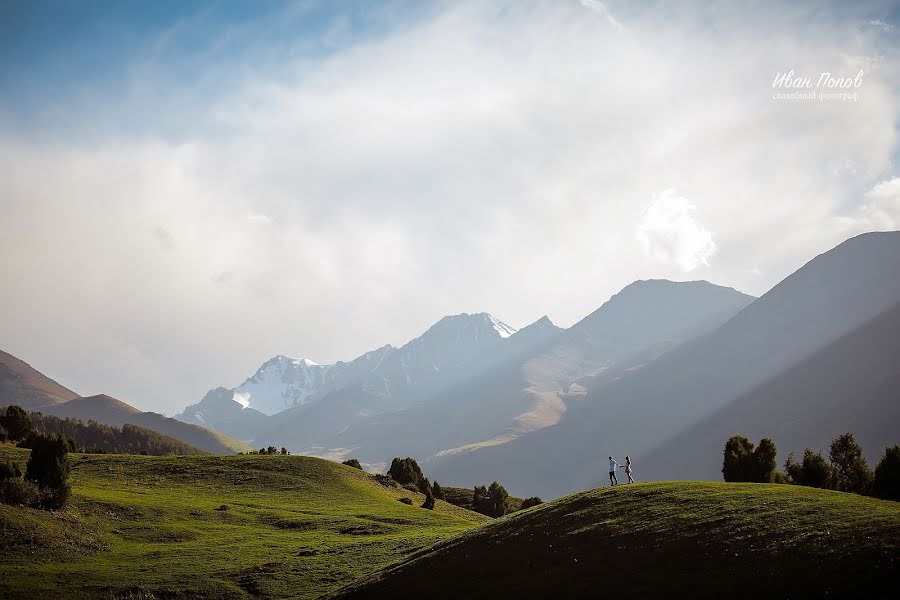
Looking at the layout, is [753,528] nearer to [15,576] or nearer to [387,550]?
[387,550]

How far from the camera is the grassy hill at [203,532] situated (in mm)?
50125

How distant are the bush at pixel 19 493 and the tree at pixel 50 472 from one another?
706 millimetres

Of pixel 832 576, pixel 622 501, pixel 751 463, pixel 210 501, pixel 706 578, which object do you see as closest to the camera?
pixel 832 576

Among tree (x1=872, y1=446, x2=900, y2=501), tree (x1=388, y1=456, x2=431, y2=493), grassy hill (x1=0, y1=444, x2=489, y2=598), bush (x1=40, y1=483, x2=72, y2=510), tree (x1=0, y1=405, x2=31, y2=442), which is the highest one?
tree (x1=0, y1=405, x2=31, y2=442)

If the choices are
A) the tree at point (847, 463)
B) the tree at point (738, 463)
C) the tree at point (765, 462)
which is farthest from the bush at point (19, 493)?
the tree at point (847, 463)

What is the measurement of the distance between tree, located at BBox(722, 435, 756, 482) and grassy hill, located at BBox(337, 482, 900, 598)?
27.8 m

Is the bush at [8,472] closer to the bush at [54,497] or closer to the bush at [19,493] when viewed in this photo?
the bush at [19,493]

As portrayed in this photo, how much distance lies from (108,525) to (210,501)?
18.8 meters

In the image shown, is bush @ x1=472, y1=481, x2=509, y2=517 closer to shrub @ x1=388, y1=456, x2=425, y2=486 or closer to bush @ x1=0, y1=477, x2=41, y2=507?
shrub @ x1=388, y1=456, x2=425, y2=486

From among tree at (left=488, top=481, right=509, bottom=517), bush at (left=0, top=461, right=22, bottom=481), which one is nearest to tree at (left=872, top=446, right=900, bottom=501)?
bush at (left=0, top=461, right=22, bottom=481)

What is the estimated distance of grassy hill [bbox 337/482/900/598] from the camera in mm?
29594

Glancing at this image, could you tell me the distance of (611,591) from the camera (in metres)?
33.6

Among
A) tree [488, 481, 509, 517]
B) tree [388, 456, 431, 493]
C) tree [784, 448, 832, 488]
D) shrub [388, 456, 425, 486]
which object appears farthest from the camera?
shrub [388, 456, 425, 486]

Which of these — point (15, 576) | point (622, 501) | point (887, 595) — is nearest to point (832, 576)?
point (887, 595)
